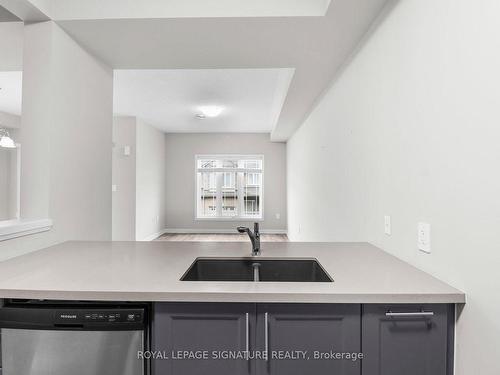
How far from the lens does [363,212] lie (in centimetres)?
198

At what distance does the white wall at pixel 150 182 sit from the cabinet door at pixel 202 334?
5210 millimetres

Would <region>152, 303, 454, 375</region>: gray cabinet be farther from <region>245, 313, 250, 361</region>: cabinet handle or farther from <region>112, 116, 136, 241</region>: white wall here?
<region>112, 116, 136, 241</region>: white wall

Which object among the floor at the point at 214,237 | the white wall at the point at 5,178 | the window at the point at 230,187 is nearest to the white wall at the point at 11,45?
the white wall at the point at 5,178

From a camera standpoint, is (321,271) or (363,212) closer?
(321,271)

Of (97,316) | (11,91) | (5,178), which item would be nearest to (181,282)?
(97,316)

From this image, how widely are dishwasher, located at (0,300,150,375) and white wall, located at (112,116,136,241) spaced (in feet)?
16.2

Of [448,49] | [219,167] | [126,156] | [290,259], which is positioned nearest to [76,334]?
[290,259]

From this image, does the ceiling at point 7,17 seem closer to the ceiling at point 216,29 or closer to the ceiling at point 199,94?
the ceiling at point 216,29

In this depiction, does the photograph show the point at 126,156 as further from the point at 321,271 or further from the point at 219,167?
the point at 321,271

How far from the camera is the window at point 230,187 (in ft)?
25.1

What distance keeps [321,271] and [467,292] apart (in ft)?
1.91

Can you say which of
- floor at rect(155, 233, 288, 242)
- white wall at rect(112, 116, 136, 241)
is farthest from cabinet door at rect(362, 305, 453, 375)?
floor at rect(155, 233, 288, 242)

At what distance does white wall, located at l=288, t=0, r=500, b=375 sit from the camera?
2.89 ft

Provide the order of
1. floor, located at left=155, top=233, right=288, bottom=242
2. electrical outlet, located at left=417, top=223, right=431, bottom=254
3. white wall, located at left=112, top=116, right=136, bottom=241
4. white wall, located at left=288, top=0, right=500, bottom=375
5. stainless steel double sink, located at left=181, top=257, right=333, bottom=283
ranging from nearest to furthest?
white wall, located at left=288, top=0, right=500, bottom=375 → electrical outlet, located at left=417, top=223, right=431, bottom=254 → stainless steel double sink, located at left=181, top=257, right=333, bottom=283 → white wall, located at left=112, top=116, right=136, bottom=241 → floor, located at left=155, top=233, right=288, bottom=242
